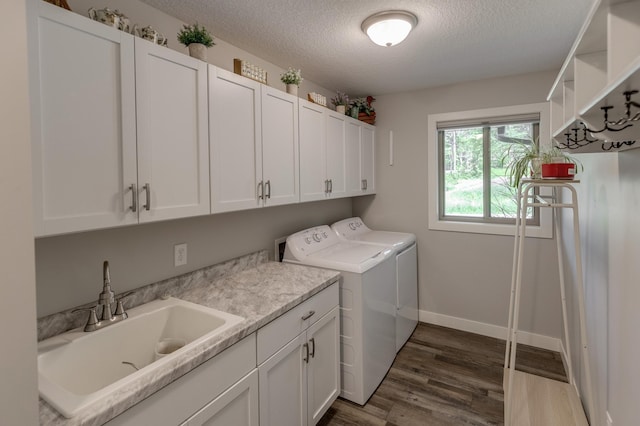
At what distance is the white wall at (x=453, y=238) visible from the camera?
2.84 meters

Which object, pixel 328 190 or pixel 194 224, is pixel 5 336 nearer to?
pixel 194 224

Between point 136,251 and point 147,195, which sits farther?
point 136,251

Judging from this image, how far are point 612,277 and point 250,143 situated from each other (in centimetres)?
194

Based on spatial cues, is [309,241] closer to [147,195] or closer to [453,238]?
[147,195]

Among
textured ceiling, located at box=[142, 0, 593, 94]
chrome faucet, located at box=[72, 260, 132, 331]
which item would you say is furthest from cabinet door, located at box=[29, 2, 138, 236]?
textured ceiling, located at box=[142, 0, 593, 94]

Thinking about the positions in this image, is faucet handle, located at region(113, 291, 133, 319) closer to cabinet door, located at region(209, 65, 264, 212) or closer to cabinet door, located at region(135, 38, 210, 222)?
cabinet door, located at region(135, 38, 210, 222)

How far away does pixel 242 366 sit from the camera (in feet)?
4.47

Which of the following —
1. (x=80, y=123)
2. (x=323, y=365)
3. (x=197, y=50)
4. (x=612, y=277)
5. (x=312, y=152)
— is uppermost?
(x=197, y=50)

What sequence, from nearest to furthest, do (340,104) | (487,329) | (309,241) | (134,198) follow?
(134,198)
(309,241)
(340,104)
(487,329)

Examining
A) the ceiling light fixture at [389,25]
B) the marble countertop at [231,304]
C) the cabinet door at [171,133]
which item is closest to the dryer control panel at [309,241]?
the marble countertop at [231,304]

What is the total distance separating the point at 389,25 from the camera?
5.92 ft

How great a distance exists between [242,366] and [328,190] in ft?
5.27

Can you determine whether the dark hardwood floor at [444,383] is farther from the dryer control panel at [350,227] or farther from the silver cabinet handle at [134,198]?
the silver cabinet handle at [134,198]

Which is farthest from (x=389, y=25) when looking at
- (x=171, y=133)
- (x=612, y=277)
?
(x=612, y=277)
